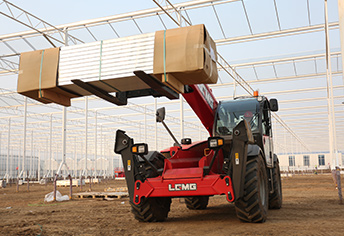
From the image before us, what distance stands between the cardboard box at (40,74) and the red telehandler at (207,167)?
1570 mm

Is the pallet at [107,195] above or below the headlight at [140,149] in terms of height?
below

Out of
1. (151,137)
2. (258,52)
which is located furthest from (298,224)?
(151,137)

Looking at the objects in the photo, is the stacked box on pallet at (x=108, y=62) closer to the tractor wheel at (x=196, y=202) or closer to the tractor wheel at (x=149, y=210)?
the tractor wheel at (x=149, y=210)

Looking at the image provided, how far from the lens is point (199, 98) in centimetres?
743

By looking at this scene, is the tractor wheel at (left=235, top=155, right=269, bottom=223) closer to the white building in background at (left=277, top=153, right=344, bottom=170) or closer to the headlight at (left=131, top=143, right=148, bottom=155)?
the headlight at (left=131, top=143, right=148, bottom=155)

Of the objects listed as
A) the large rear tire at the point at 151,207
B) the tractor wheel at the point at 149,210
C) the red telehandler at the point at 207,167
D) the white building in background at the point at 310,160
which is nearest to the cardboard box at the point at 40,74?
the red telehandler at the point at 207,167

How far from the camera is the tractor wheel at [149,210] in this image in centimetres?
713

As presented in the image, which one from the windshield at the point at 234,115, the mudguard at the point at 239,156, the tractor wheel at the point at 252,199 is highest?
the windshield at the point at 234,115

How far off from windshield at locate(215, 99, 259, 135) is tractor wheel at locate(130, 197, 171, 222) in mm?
2168

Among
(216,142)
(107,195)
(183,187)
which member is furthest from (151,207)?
(107,195)

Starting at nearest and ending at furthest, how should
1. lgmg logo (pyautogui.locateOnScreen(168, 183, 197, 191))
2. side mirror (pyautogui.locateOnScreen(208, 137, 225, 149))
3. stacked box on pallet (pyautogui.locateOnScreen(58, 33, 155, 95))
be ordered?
stacked box on pallet (pyautogui.locateOnScreen(58, 33, 155, 95)), side mirror (pyautogui.locateOnScreen(208, 137, 225, 149)), lgmg logo (pyautogui.locateOnScreen(168, 183, 197, 191))

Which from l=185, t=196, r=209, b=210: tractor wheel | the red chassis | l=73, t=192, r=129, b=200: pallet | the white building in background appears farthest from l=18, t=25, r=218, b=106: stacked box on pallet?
the white building in background

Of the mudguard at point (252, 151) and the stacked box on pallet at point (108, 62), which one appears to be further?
the mudguard at point (252, 151)

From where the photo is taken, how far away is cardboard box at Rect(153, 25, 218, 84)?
4922 mm
